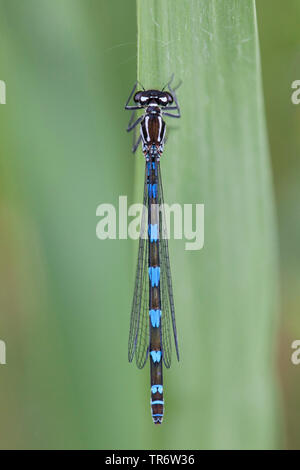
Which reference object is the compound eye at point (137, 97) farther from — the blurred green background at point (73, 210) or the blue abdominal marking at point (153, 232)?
the blue abdominal marking at point (153, 232)

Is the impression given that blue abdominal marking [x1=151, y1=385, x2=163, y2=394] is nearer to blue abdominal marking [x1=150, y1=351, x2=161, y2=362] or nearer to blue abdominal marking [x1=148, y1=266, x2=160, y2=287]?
blue abdominal marking [x1=150, y1=351, x2=161, y2=362]

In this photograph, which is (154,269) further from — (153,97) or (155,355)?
(153,97)

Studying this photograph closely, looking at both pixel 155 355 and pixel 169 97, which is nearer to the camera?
pixel 169 97

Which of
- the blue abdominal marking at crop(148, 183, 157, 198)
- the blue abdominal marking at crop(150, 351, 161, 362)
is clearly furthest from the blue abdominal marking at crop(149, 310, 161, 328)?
the blue abdominal marking at crop(148, 183, 157, 198)

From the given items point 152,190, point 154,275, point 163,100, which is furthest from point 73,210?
point 163,100
